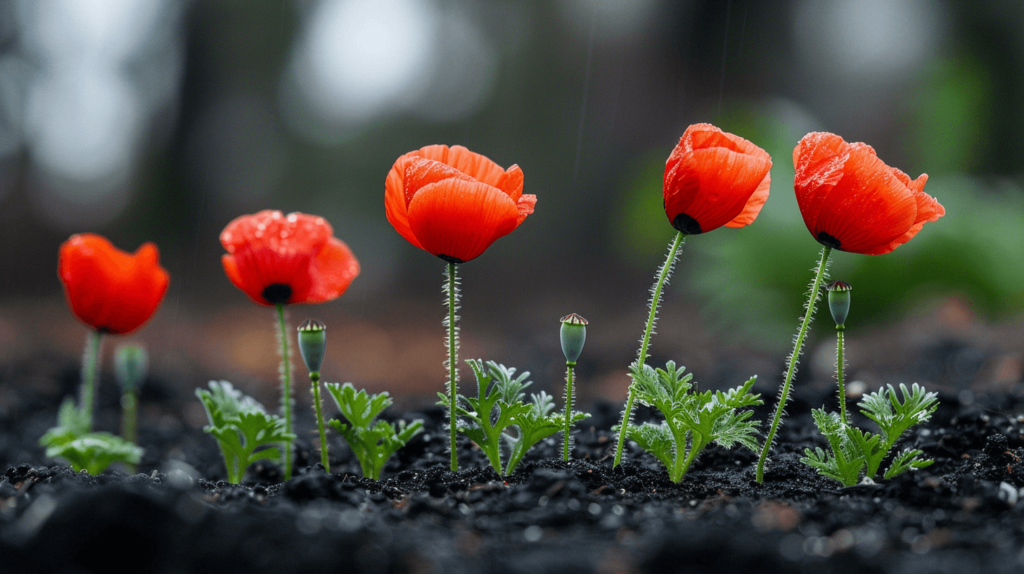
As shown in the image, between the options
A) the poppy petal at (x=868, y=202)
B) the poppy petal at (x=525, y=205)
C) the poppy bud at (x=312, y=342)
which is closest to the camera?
the poppy petal at (x=868, y=202)

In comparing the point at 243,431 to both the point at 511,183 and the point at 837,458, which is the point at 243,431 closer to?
the point at 511,183

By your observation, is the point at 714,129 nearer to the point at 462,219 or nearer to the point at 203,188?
the point at 462,219

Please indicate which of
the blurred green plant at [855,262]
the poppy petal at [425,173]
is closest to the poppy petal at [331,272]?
the poppy petal at [425,173]

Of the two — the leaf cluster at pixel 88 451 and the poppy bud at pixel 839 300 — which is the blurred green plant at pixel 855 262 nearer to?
the poppy bud at pixel 839 300

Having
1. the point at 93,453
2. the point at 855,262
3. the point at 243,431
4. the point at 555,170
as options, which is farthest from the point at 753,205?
the point at 555,170

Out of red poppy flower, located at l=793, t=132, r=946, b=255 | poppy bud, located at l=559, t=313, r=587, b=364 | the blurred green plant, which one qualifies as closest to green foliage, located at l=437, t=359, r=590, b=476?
poppy bud, located at l=559, t=313, r=587, b=364

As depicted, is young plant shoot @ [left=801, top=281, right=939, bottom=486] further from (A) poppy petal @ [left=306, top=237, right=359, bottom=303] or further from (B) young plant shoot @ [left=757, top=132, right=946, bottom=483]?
(A) poppy petal @ [left=306, top=237, right=359, bottom=303]

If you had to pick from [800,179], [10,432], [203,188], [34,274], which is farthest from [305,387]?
[34,274]

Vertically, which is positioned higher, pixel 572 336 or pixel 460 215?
pixel 460 215
